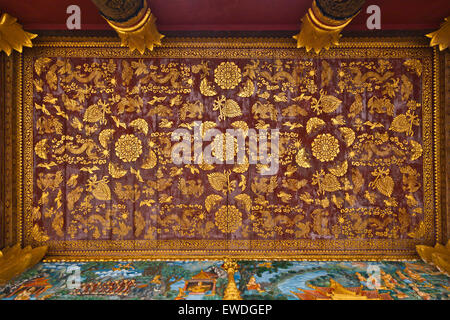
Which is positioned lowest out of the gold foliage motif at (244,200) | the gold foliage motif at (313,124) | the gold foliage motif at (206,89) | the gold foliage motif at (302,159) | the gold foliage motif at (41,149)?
the gold foliage motif at (244,200)

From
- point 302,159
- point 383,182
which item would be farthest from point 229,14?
point 383,182

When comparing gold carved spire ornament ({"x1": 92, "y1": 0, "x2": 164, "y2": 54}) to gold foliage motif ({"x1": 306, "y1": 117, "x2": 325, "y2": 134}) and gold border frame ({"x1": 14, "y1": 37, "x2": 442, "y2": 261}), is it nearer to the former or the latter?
gold border frame ({"x1": 14, "y1": 37, "x2": 442, "y2": 261})

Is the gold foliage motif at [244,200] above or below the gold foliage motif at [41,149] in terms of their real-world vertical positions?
below

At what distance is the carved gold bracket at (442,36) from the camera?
229cm

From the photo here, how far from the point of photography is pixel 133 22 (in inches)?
79.0

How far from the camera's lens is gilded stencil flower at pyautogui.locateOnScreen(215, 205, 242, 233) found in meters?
2.55

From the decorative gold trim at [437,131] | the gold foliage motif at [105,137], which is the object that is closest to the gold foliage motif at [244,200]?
the gold foliage motif at [105,137]

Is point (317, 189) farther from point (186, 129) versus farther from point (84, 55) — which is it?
point (84, 55)

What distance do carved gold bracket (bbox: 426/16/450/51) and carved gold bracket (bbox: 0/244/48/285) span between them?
16.4ft

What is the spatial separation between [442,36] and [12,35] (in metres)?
4.65

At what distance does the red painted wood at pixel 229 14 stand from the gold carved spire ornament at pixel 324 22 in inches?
8.2

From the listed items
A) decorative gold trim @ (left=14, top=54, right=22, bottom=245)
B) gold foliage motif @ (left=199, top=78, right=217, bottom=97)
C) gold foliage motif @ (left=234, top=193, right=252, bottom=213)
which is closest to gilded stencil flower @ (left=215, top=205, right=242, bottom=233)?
gold foliage motif @ (left=234, top=193, right=252, bottom=213)

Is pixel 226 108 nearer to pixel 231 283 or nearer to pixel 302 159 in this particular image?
pixel 302 159

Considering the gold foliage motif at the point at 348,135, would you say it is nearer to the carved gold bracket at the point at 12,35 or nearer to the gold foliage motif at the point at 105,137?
the gold foliage motif at the point at 105,137
